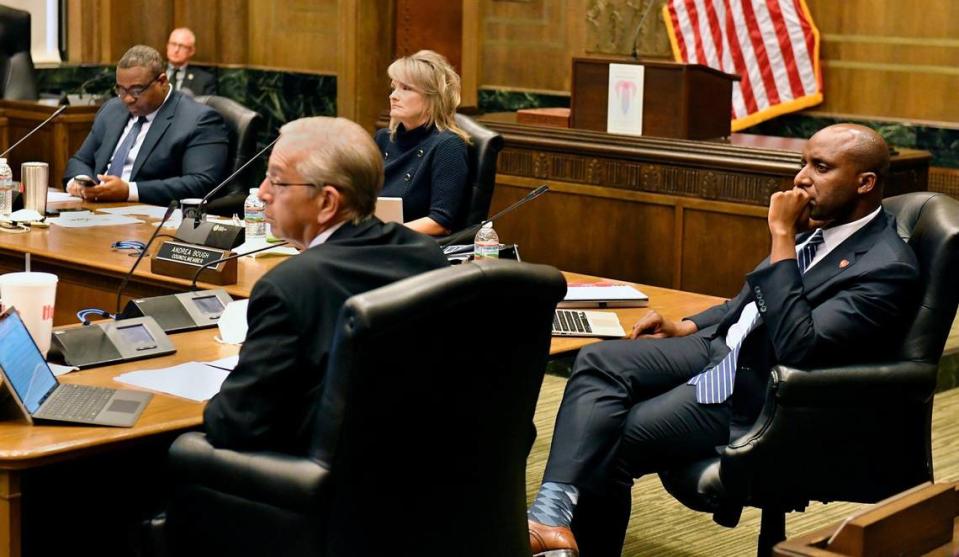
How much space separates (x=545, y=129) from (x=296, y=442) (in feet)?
13.9

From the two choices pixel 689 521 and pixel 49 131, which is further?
pixel 49 131

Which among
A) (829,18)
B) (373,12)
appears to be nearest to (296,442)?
(829,18)

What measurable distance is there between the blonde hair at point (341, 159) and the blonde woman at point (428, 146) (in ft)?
7.18

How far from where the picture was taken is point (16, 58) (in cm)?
915

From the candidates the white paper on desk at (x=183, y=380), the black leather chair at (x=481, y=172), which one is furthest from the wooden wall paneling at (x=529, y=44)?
the white paper on desk at (x=183, y=380)

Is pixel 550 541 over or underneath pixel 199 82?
underneath

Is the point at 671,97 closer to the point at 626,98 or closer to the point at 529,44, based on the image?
the point at 626,98

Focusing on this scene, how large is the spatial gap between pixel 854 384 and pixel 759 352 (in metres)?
0.29

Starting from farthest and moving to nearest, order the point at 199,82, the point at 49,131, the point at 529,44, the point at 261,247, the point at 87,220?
the point at 199,82, the point at 529,44, the point at 49,131, the point at 87,220, the point at 261,247

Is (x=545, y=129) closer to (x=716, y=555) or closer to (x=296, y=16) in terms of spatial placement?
(x=716, y=555)

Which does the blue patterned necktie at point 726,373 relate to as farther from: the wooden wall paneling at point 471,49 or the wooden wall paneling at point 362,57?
the wooden wall paneling at point 362,57

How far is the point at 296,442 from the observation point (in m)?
2.51

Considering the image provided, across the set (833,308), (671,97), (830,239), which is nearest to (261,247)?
(830,239)

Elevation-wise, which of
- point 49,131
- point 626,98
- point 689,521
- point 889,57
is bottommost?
point 689,521
